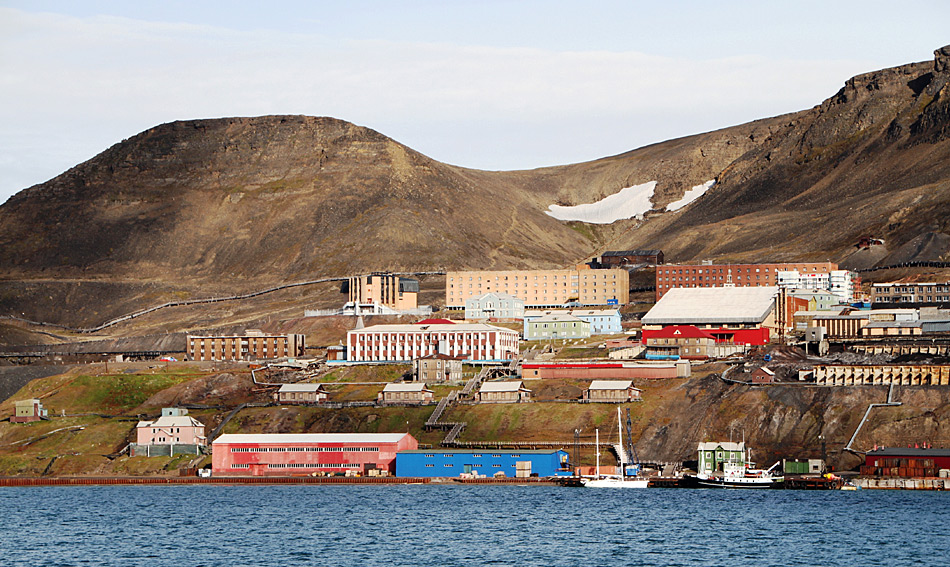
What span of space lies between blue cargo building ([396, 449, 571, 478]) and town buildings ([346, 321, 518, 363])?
49.4 m

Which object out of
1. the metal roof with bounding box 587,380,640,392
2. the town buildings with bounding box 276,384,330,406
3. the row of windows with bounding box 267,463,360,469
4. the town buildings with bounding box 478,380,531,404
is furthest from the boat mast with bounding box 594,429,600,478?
the town buildings with bounding box 276,384,330,406

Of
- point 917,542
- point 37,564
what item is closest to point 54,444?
point 37,564

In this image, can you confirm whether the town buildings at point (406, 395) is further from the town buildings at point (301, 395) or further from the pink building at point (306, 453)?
the pink building at point (306, 453)

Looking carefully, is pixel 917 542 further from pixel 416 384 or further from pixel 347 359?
pixel 347 359

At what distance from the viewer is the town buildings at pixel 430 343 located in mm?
190500

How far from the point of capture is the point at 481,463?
450ft

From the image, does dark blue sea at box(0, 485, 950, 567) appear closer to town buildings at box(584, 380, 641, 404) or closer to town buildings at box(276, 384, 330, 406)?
town buildings at box(584, 380, 641, 404)

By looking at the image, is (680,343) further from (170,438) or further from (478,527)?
(478,527)

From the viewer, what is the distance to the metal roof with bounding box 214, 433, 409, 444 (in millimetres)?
142375

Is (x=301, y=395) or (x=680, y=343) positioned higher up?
(x=680, y=343)

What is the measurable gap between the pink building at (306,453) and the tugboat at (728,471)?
3074cm

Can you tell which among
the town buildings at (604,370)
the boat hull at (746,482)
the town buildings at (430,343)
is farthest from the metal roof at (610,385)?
the town buildings at (430,343)

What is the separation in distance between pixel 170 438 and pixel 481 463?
36.1 meters

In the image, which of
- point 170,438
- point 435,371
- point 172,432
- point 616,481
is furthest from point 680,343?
point 170,438
